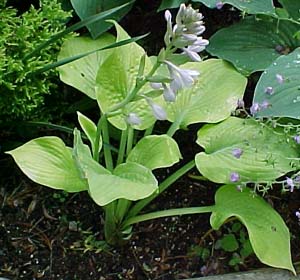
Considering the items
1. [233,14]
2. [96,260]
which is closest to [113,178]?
[96,260]

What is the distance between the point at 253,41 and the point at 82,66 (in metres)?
0.47

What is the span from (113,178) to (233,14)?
0.84 meters

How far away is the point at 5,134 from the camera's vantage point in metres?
1.83

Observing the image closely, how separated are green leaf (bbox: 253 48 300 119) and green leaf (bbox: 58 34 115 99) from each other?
0.42 meters

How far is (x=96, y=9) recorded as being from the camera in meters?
1.77

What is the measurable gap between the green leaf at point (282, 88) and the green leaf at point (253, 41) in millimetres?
116

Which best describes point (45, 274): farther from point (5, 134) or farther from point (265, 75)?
point (265, 75)

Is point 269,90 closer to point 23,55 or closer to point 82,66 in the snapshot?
point 82,66

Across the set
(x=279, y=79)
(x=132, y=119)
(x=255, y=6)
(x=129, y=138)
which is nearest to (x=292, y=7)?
(x=255, y=6)

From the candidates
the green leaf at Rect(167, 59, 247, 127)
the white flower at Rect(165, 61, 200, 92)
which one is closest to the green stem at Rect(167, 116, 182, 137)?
the green leaf at Rect(167, 59, 247, 127)

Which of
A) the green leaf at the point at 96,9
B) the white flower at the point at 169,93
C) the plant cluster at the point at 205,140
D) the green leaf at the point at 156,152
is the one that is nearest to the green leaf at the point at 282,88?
the plant cluster at the point at 205,140

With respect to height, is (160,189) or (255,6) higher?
(255,6)

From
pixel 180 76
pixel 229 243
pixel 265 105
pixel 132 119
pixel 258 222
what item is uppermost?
pixel 180 76

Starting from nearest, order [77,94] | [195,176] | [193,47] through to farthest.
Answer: [193,47] < [195,176] < [77,94]
